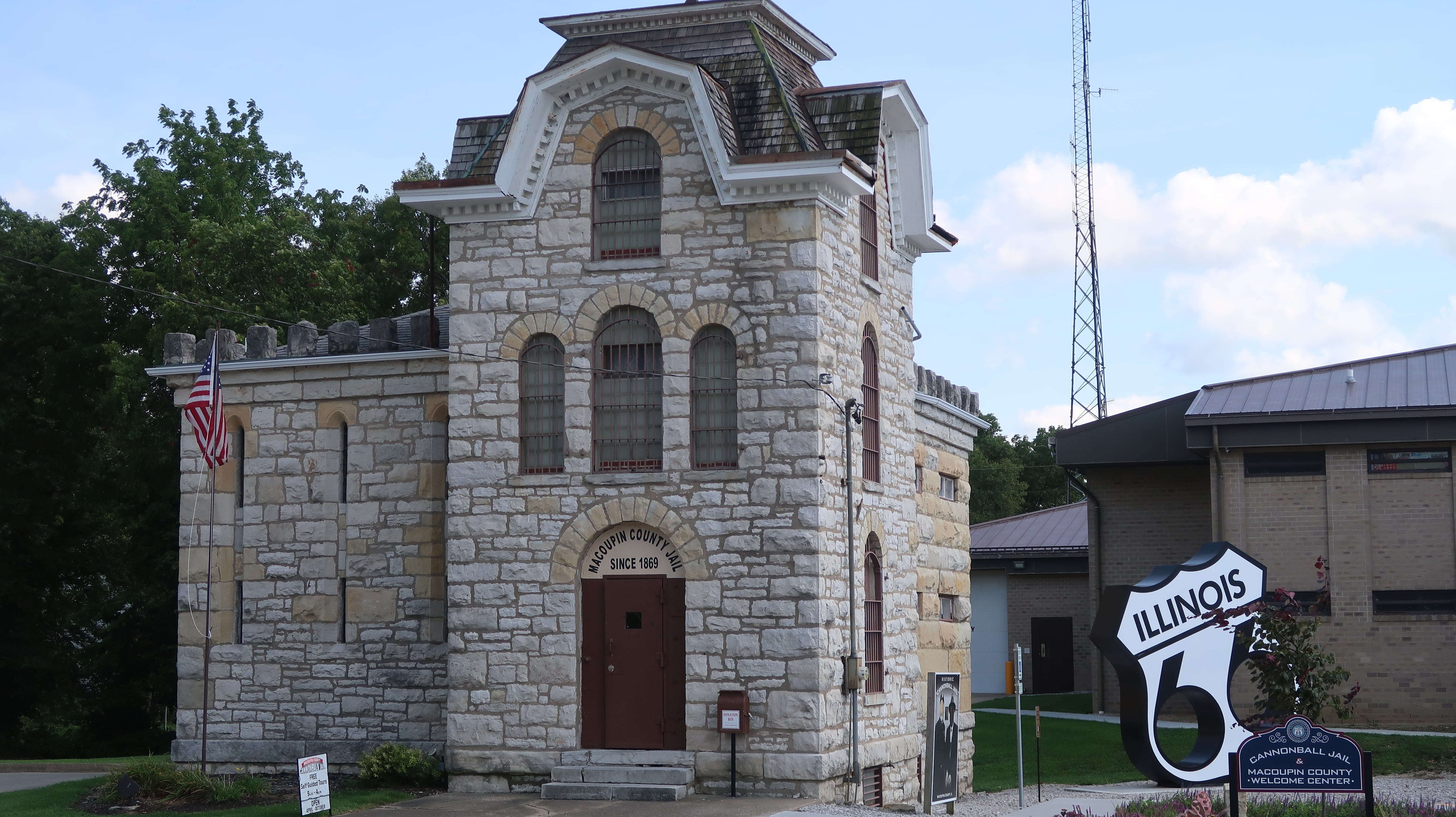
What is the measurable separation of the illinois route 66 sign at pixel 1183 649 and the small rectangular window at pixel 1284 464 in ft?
31.1

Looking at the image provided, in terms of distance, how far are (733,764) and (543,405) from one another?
4.74 m

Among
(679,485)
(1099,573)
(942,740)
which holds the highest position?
(679,485)

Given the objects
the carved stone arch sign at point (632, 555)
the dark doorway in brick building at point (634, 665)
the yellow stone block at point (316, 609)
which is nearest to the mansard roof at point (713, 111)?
the carved stone arch sign at point (632, 555)

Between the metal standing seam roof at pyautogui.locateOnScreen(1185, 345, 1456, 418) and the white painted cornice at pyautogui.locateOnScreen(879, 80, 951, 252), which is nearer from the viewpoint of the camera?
the white painted cornice at pyautogui.locateOnScreen(879, 80, 951, 252)

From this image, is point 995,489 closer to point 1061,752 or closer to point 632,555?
point 1061,752

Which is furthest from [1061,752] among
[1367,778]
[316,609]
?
[1367,778]

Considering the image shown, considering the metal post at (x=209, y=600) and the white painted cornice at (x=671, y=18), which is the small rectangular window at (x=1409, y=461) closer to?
the white painted cornice at (x=671, y=18)

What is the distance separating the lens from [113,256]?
3447 centimetres

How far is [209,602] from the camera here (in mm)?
19594

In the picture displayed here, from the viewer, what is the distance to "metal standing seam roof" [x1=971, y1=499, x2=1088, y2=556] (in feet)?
129

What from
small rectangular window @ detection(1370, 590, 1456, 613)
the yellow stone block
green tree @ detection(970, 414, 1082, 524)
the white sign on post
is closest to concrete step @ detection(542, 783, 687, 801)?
the white sign on post

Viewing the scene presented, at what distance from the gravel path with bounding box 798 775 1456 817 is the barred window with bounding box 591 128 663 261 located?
6.63m

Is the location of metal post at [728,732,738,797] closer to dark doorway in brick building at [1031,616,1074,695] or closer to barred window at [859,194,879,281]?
barred window at [859,194,879,281]

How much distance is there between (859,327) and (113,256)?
22.0 meters
